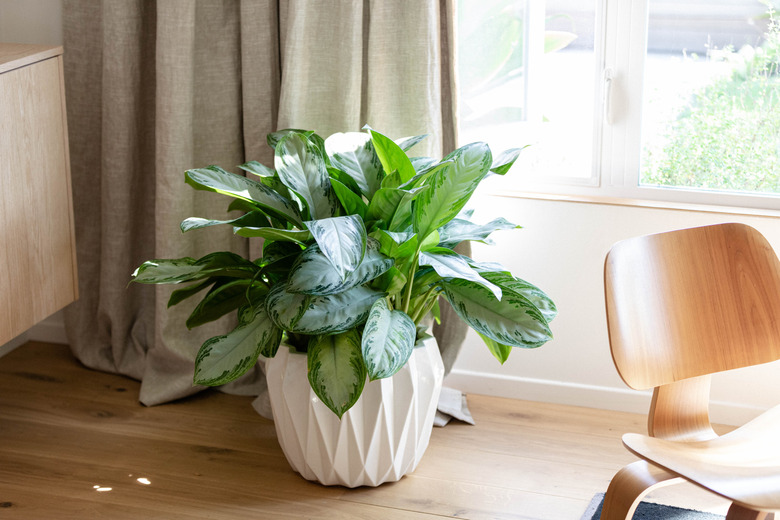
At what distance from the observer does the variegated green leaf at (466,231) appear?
1.98 meters

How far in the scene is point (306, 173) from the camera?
1966mm

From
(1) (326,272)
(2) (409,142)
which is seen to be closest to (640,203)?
(2) (409,142)

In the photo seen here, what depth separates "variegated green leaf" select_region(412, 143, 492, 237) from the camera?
187 cm

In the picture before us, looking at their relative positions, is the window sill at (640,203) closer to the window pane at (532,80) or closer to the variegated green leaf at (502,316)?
the window pane at (532,80)

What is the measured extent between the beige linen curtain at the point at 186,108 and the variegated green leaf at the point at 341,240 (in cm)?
59

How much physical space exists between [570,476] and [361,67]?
3.95ft

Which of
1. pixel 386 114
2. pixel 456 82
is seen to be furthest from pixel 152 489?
pixel 456 82

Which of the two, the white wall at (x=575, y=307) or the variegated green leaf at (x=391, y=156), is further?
the white wall at (x=575, y=307)

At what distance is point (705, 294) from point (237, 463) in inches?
49.5

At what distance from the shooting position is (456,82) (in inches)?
91.2

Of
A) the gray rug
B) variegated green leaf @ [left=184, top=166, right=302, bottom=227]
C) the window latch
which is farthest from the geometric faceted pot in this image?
the window latch

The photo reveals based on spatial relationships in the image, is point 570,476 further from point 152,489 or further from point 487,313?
point 152,489

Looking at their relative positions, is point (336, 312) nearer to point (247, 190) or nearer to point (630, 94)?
point (247, 190)

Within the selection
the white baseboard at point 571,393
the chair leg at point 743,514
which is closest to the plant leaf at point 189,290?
the white baseboard at point 571,393
